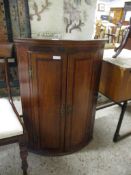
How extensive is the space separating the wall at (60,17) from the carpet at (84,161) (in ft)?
3.96

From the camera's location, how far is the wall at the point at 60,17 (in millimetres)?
1737

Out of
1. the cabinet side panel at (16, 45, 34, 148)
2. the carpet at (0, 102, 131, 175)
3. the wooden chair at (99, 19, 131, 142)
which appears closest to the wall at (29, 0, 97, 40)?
the wooden chair at (99, 19, 131, 142)

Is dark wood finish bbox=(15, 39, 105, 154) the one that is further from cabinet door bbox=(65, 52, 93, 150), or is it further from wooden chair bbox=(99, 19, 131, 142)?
wooden chair bbox=(99, 19, 131, 142)

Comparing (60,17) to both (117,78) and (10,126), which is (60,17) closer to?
(117,78)

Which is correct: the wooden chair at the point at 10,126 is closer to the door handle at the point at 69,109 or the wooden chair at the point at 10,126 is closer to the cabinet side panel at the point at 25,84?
the cabinet side panel at the point at 25,84

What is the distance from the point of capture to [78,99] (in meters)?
1.21

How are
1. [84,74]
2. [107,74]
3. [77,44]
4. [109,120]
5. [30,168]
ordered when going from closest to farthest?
A: [77,44] → [84,74] → [30,168] → [107,74] → [109,120]

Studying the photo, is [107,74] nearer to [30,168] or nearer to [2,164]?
[30,168]

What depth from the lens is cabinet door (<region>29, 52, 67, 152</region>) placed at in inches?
40.9

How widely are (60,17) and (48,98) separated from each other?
1.07 m

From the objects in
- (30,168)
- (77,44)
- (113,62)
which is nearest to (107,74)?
(113,62)

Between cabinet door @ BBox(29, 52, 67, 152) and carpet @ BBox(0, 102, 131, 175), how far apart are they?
0.12m

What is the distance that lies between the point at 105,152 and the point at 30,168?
667 mm

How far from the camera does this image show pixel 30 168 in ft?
4.26
